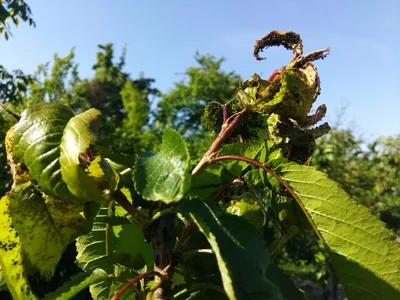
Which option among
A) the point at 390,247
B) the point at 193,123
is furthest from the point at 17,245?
the point at 193,123

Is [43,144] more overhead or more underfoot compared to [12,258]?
more overhead

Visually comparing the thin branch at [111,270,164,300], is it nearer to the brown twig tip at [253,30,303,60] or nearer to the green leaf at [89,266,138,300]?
the green leaf at [89,266,138,300]

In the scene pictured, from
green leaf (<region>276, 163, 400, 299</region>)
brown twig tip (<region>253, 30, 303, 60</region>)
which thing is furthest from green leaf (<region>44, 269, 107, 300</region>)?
brown twig tip (<region>253, 30, 303, 60</region>)

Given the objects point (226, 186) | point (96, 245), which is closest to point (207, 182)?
point (226, 186)

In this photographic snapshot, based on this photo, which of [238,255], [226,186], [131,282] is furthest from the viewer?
[226,186]

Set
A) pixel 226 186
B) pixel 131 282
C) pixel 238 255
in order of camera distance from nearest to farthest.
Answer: pixel 238 255 < pixel 131 282 < pixel 226 186

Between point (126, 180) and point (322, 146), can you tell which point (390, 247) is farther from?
point (322, 146)

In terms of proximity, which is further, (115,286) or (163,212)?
(115,286)

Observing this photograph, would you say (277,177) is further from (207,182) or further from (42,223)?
(42,223)
